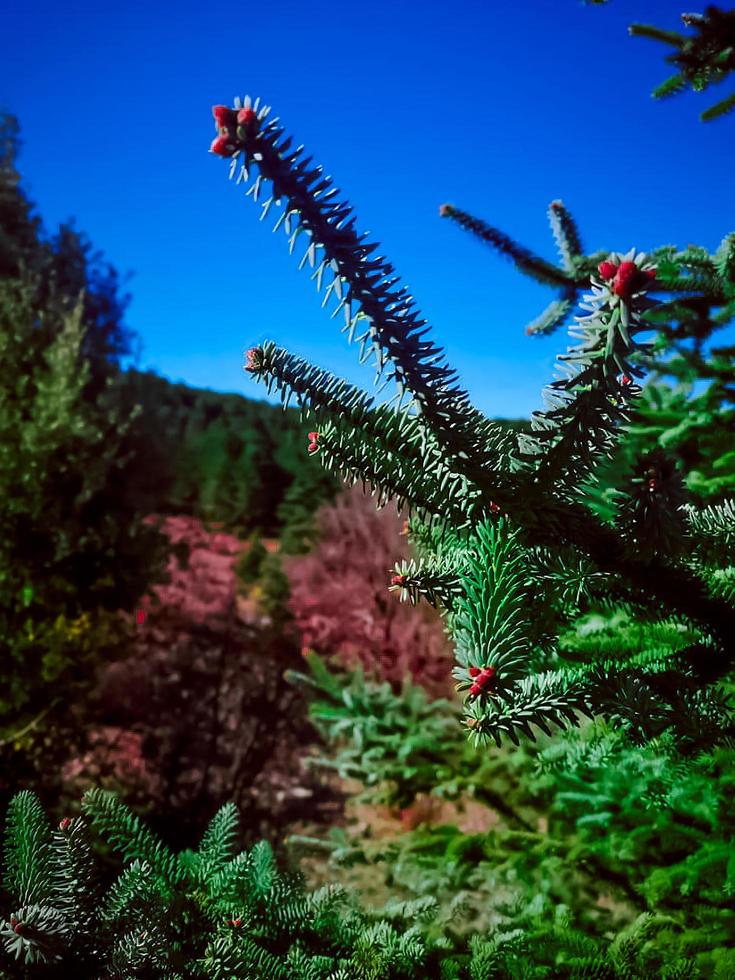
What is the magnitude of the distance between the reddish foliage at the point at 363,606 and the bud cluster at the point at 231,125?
4.54m

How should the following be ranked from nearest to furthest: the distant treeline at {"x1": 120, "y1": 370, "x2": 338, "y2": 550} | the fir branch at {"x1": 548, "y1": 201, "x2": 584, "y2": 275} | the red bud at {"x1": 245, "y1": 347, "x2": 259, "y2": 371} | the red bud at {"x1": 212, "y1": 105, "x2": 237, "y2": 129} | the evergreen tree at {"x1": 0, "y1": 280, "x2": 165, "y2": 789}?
the red bud at {"x1": 212, "y1": 105, "x2": 237, "y2": 129} → the red bud at {"x1": 245, "y1": 347, "x2": 259, "y2": 371} → the fir branch at {"x1": 548, "y1": 201, "x2": 584, "y2": 275} → the evergreen tree at {"x1": 0, "y1": 280, "x2": 165, "y2": 789} → the distant treeline at {"x1": 120, "y1": 370, "x2": 338, "y2": 550}

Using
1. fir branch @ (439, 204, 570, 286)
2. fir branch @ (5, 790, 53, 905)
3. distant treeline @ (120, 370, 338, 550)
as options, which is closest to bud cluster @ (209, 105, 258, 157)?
fir branch @ (5, 790, 53, 905)

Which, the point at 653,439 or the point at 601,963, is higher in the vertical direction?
the point at 653,439

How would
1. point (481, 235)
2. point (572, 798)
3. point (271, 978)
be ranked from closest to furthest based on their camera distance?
point (271, 978) < point (572, 798) < point (481, 235)

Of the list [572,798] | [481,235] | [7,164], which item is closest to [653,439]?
[481,235]

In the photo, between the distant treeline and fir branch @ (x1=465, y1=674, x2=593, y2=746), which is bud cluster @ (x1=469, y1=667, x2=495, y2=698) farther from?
the distant treeline

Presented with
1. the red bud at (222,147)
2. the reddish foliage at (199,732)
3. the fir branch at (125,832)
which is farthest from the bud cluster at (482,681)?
the reddish foliage at (199,732)

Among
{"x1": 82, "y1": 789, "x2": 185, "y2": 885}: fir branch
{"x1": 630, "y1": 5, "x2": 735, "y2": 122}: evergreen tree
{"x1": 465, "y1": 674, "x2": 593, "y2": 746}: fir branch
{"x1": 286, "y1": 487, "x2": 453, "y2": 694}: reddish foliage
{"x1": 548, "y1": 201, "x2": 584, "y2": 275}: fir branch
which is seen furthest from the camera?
{"x1": 286, "y1": 487, "x2": 453, "y2": 694}: reddish foliage

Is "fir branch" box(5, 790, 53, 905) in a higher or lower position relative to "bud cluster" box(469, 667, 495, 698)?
lower

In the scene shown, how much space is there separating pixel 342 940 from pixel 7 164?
20.0ft

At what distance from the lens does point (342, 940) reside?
57.6 inches

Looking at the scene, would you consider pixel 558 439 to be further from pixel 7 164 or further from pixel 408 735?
pixel 7 164

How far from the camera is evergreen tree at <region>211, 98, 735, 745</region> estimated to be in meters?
0.76

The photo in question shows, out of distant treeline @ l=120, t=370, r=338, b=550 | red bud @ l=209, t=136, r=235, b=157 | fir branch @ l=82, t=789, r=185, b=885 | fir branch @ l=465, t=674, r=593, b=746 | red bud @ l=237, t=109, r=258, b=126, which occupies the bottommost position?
fir branch @ l=82, t=789, r=185, b=885
